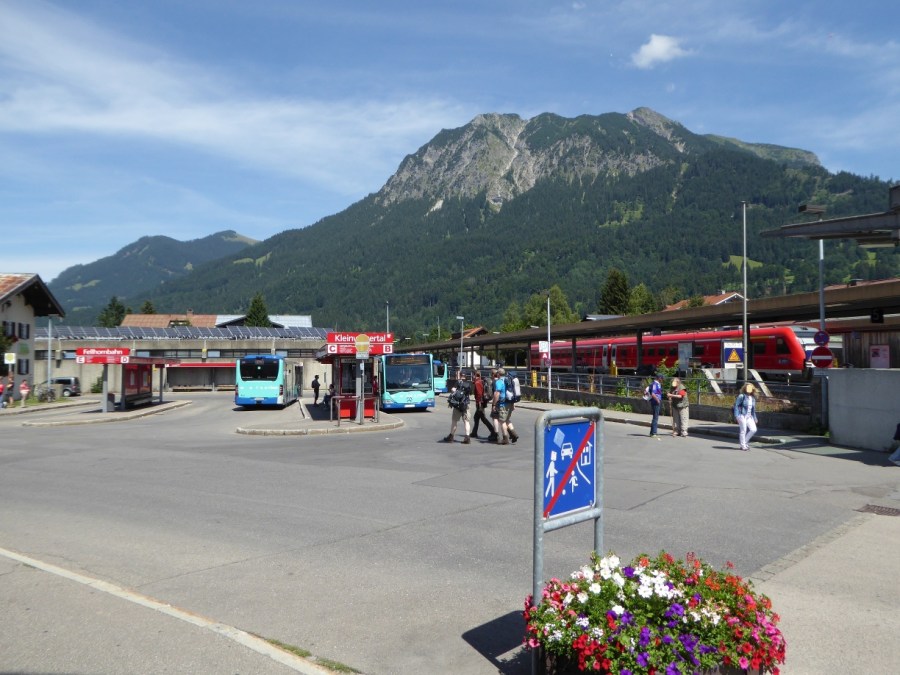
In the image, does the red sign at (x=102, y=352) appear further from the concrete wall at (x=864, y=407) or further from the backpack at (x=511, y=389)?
the concrete wall at (x=864, y=407)

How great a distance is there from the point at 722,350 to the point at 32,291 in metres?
46.7

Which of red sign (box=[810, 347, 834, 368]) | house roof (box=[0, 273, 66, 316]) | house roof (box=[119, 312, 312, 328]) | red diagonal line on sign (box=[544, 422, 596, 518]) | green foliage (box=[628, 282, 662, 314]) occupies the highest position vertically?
green foliage (box=[628, 282, 662, 314])

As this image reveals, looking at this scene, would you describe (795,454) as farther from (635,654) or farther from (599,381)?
(599,381)

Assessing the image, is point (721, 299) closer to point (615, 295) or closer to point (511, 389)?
point (615, 295)

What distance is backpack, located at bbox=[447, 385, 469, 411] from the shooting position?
19156 millimetres

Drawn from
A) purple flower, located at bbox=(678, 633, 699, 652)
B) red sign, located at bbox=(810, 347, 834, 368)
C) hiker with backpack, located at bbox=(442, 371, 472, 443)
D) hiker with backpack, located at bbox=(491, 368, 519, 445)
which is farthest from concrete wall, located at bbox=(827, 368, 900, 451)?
purple flower, located at bbox=(678, 633, 699, 652)

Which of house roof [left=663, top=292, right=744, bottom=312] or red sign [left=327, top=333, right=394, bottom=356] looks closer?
red sign [left=327, top=333, right=394, bottom=356]

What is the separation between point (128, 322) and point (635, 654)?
141m

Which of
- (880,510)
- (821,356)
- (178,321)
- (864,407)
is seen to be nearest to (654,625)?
(880,510)

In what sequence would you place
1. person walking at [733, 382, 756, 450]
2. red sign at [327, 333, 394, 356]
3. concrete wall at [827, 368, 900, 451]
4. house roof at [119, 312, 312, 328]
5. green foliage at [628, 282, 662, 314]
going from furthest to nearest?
house roof at [119, 312, 312, 328] → green foliage at [628, 282, 662, 314] → red sign at [327, 333, 394, 356] → person walking at [733, 382, 756, 450] → concrete wall at [827, 368, 900, 451]

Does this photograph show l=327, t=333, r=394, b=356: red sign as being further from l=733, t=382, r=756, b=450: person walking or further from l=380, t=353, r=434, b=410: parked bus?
l=733, t=382, r=756, b=450: person walking

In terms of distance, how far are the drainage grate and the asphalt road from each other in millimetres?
208

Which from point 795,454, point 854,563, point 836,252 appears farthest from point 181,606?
point 836,252

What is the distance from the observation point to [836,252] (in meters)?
176
